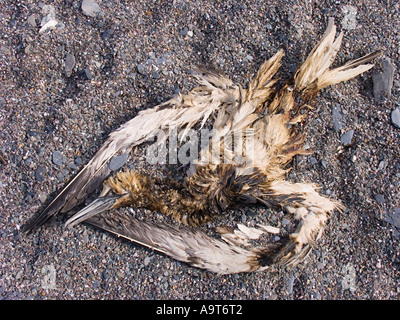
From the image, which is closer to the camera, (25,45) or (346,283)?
(346,283)

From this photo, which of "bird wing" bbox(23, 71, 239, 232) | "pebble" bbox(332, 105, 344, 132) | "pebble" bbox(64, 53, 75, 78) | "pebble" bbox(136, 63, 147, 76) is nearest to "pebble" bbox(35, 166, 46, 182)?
"bird wing" bbox(23, 71, 239, 232)

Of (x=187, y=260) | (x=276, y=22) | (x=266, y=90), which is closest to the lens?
(x=187, y=260)

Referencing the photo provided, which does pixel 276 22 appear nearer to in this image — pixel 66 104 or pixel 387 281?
pixel 66 104

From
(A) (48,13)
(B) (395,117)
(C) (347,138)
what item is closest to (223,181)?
(C) (347,138)

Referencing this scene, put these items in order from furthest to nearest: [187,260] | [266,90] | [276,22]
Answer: [276,22], [266,90], [187,260]

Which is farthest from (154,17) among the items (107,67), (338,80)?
(338,80)

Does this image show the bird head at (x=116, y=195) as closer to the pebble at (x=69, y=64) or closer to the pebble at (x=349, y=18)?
the pebble at (x=69, y=64)

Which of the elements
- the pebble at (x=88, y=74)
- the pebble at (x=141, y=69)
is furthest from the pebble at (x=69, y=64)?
the pebble at (x=141, y=69)

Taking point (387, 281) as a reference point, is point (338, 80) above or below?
above

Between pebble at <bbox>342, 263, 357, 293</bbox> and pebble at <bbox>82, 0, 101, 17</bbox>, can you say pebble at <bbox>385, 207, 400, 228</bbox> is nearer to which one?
pebble at <bbox>342, 263, 357, 293</bbox>

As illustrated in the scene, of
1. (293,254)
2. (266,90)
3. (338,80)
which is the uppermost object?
(338,80)
